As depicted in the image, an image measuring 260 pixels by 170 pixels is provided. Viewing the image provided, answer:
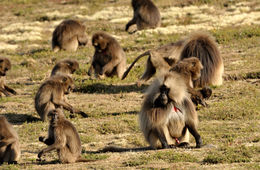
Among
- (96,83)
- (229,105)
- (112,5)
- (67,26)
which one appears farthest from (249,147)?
(112,5)

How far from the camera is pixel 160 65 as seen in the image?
49.0 ft

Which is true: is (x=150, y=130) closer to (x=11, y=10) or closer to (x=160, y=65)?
(x=160, y=65)

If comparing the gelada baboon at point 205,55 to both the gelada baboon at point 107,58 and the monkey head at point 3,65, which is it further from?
the monkey head at point 3,65

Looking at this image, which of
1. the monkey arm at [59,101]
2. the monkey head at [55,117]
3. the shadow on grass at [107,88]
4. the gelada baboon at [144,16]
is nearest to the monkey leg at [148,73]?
the shadow on grass at [107,88]

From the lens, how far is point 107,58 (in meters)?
16.5

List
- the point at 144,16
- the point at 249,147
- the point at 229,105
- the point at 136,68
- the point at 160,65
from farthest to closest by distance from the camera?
the point at 144,16 → the point at 136,68 → the point at 160,65 → the point at 229,105 → the point at 249,147

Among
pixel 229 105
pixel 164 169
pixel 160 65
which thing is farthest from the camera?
pixel 160 65

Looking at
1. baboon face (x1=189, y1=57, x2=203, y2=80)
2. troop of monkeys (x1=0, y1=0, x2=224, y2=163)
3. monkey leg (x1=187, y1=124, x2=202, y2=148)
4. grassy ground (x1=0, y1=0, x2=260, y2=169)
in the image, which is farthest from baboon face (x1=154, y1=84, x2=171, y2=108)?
baboon face (x1=189, y1=57, x2=203, y2=80)

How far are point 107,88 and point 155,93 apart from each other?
6260 mm

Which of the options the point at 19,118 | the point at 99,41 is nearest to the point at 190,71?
the point at 19,118

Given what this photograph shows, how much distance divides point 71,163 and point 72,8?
2636cm

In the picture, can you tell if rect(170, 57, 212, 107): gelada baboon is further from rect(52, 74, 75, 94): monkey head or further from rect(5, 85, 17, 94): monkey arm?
rect(5, 85, 17, 94): monkey arm

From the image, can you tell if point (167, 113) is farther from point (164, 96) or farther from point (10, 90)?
point (10, 90)

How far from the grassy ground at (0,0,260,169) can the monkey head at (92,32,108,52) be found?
0.94 m
